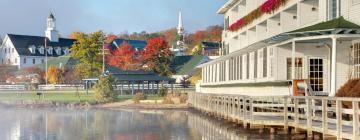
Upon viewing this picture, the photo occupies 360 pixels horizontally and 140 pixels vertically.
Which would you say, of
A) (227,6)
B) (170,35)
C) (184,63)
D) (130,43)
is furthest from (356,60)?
(170,35)

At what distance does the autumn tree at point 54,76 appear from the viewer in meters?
102

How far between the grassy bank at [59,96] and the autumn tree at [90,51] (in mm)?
13263

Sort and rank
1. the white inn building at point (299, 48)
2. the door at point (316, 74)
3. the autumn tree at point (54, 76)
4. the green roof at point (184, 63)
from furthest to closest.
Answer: the green roof at point (184, 63), the autumn tree at point (54, 76), the door at point (316, 74), the white inn building at point (299, 48)

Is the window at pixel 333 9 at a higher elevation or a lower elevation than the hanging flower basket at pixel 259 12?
lower

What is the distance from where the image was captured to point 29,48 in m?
135

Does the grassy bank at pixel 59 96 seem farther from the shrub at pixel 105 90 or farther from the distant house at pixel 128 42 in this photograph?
the distant house at pixel 128 42

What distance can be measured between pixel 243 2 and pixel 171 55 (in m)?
57.1

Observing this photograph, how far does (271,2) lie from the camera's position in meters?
35.6

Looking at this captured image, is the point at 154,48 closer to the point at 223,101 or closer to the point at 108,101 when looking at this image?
the point at 108,101

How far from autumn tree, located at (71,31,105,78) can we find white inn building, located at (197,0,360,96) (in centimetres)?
5544

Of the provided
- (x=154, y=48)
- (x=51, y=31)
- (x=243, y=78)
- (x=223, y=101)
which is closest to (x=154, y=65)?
(x=154, y=48)

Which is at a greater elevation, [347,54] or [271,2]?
[271,2]

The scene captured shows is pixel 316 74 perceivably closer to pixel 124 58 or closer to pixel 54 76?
pixel 54 76

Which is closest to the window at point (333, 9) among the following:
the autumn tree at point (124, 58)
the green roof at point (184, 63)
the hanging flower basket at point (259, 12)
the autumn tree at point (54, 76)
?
the hanging flower basket at point (259, 12)
